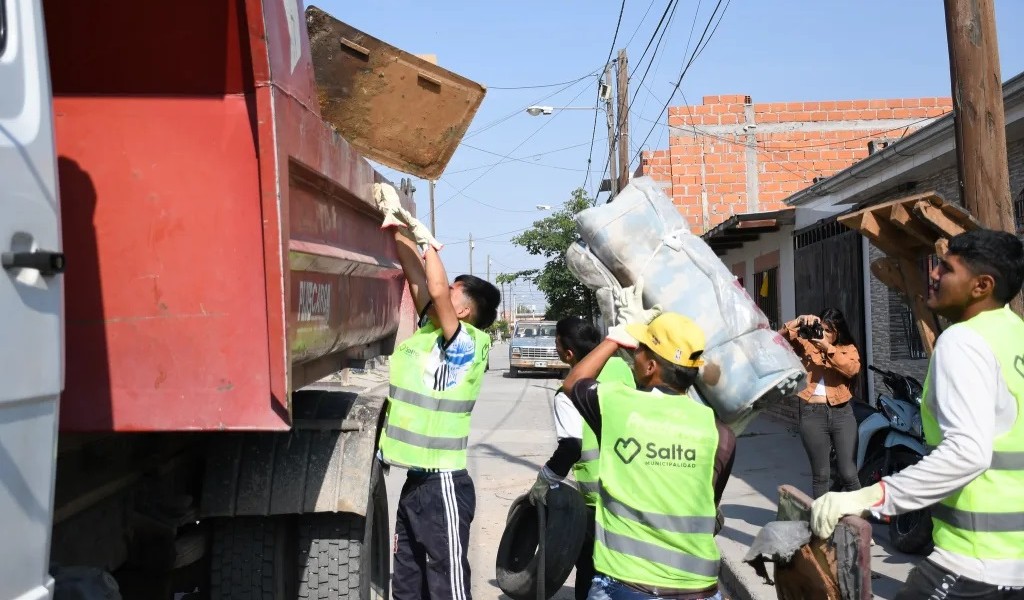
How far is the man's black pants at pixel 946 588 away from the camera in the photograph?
245cm

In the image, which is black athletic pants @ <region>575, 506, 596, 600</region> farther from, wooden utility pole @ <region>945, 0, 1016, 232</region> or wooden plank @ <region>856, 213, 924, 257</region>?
wooden utility pole @ <region>945, 0, 1016, 232</region>

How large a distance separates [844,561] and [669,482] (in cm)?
50

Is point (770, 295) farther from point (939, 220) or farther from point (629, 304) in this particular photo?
point (629, 304)

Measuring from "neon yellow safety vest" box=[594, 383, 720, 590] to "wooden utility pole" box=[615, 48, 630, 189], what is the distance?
43.9 feet

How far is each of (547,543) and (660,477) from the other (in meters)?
1.68

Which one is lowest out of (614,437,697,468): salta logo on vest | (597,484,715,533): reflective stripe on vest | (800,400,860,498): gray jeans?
(800,400,860,498): gray jeans

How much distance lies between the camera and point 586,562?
14.7ft

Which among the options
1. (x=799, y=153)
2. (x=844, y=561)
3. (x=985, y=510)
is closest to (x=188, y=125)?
(x=844, y=561)

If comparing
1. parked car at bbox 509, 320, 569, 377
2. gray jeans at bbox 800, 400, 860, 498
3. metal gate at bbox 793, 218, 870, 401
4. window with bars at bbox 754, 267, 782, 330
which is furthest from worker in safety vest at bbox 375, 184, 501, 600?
parked car at bbox 509, 320, 569, 377

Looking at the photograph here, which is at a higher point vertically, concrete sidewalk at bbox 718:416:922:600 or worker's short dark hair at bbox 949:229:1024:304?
worker's short dark hair at bbox 949:229:1024:304

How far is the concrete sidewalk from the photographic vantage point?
587 cm

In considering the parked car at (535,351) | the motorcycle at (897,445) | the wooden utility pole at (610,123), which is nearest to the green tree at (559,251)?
the parked car at (535,351)

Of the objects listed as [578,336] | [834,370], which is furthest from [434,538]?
[834,370]

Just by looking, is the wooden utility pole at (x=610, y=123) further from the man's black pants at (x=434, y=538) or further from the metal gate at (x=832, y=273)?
the man's black pants at (x=434, y=538)
